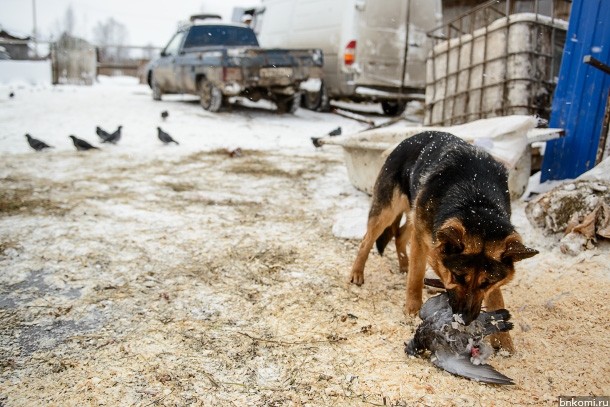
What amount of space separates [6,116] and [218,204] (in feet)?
31.1

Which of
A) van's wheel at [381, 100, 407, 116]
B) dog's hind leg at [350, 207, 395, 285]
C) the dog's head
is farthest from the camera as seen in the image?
van's wheel at [381, 100, 407, 116]

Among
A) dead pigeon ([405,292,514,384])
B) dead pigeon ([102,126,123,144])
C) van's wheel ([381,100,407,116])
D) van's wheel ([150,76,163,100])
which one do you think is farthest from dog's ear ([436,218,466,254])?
van's wheel ([150,76,163,100])

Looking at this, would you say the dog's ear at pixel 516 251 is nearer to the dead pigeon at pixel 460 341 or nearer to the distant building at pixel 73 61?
the dead pigeon at pixel 460 341

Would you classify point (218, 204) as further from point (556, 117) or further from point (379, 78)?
point (379, 78)

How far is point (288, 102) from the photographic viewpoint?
45.2ft

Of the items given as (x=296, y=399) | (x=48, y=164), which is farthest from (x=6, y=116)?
(x=296, y=399)

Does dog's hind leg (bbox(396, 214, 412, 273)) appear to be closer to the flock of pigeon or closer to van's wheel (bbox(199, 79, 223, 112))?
the flock of pigeon

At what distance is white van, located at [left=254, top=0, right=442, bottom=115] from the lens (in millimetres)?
11672

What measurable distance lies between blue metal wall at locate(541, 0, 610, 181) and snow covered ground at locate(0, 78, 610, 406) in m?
1.09


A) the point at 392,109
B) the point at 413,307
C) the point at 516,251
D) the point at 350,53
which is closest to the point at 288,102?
the point at 350,53

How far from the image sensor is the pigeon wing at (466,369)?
2.29 metres

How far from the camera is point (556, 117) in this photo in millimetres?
5227

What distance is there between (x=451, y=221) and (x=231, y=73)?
10225 millimetres

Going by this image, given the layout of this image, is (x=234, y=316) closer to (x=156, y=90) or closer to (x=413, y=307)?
(x=413, y=307)
